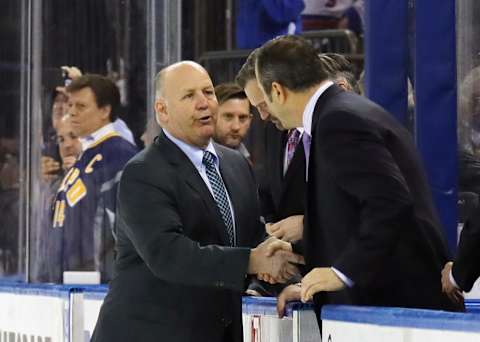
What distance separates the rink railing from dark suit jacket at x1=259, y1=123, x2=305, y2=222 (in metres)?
0.32

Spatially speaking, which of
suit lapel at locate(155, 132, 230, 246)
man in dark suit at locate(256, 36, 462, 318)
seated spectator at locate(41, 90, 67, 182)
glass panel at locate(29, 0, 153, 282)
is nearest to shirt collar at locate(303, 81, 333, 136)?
man in dark suit at locate(256, 36, 462, 318)

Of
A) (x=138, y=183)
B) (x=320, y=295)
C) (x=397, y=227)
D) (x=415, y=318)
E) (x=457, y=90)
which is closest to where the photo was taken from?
(x=415, y=318)

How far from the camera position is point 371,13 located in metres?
5.36

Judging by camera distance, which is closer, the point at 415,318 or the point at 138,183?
the point at 415,318

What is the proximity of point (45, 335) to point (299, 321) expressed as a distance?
2026 millimetres

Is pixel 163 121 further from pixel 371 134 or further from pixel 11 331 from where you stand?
pixel 11 331

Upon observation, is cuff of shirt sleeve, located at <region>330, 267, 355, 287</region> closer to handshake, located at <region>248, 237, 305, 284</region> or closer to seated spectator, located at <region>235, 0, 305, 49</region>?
handshake, located at <region>248, 237, 305, 284</region>

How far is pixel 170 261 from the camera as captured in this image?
435cm

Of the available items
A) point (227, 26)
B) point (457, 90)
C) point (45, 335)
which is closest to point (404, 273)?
point (457, 90)

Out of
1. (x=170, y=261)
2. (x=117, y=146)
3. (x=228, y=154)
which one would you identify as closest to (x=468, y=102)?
(x=228, y=154)

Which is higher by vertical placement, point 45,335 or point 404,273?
point 404,273

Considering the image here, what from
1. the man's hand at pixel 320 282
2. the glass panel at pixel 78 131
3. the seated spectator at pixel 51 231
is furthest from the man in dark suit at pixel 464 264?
the seated spectator at pixel 51 231

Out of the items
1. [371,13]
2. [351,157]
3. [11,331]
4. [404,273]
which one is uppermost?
[371,13]

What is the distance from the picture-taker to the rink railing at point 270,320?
345 cm
